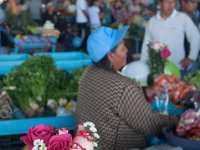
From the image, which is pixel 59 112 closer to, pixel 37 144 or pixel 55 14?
pixel 37 144

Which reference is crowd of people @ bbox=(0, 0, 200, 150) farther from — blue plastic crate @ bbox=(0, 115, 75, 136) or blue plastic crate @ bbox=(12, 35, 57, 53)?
blue plastic crate @ bbox=(12, 35, 57, 53)

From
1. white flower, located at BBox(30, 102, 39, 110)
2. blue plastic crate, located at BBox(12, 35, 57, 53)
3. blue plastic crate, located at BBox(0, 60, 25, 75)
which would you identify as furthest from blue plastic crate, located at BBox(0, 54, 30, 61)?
blue plastic crate, located at BBox(12, 35, 57, 53)

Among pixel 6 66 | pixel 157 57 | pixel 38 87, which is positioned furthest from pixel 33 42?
pixel 157 57

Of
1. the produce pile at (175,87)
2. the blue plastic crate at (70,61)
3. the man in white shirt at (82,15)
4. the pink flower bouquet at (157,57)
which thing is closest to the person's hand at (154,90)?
the produce pile at (175,87)

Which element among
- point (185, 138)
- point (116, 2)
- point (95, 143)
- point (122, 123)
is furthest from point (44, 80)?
point (116, 2)

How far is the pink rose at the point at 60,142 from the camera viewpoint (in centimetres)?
168

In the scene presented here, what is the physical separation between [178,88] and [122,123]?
0.90 metres

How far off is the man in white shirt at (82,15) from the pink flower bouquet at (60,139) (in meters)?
7.76

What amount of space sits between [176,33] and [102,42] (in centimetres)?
206

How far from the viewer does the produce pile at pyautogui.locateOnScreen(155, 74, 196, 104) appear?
318 centimetres

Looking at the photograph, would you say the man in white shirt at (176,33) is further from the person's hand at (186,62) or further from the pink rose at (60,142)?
the pink rose at (60,142)

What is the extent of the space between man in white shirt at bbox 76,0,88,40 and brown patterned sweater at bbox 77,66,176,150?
692 centimetres

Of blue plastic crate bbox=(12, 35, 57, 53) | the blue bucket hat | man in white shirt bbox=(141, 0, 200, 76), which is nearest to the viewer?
the blue bucket hat

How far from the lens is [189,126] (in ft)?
7.77
